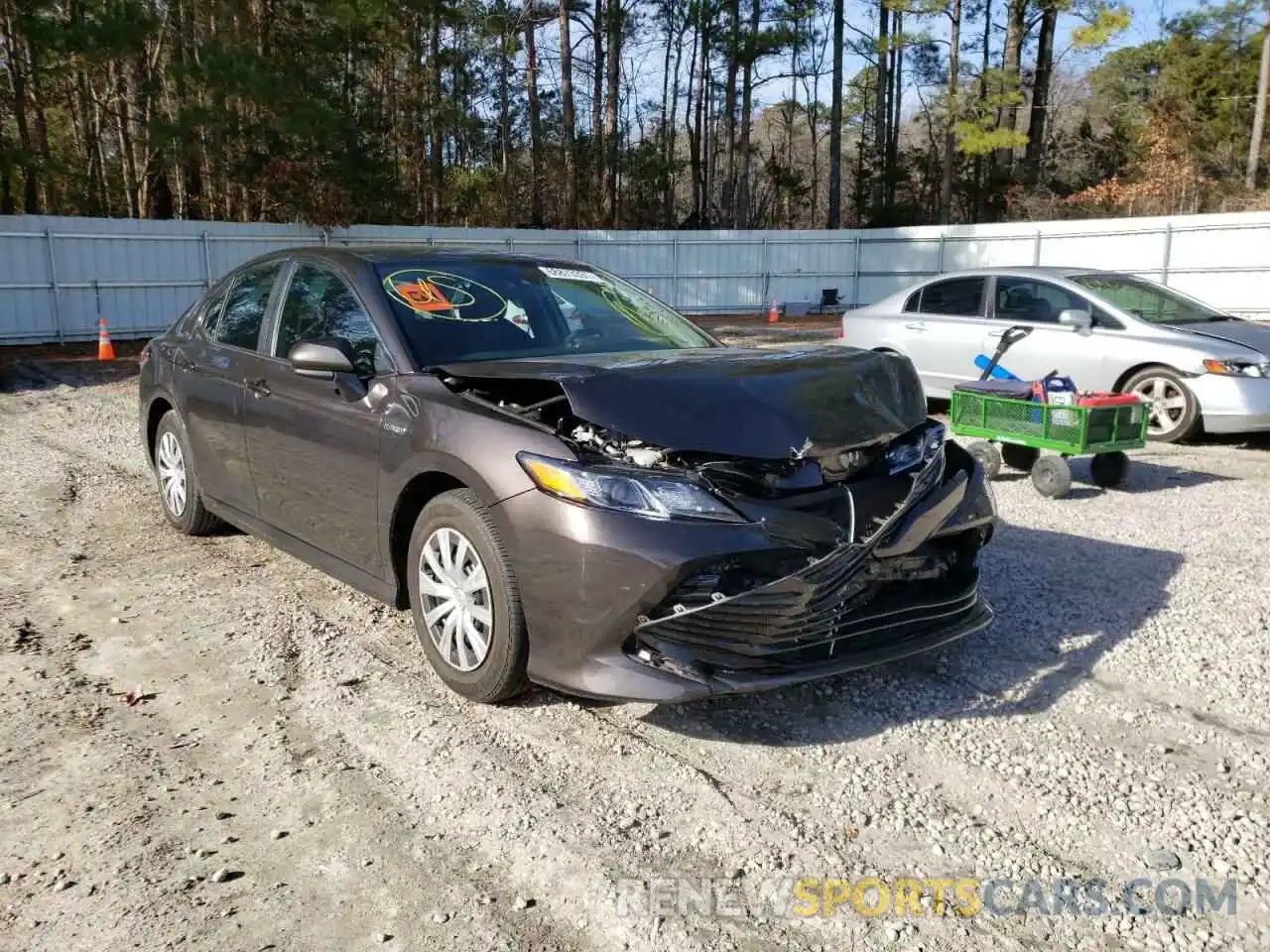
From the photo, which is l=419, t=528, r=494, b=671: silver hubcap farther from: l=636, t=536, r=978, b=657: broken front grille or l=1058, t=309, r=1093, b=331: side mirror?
l=1058, t=309, r=1093, b=331: side mirror

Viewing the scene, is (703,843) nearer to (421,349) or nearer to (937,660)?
(937,660)

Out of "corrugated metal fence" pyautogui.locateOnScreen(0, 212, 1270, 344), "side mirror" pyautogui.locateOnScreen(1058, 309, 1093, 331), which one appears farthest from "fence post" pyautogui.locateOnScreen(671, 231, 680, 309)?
"side mirror" pyautogui.locateOnScreen(1058, 309, 1093, 331)

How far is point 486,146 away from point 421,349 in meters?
42.1

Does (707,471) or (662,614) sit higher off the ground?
(707,471)

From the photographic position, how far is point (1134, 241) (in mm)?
22016

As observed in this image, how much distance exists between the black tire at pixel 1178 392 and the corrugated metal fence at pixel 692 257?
27.2 ft


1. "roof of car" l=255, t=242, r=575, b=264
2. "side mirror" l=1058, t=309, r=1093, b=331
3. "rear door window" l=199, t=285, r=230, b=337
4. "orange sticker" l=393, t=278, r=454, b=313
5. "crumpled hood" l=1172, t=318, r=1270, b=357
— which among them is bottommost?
"crumpled hood" l=1172, t=318, r=1270, b=357

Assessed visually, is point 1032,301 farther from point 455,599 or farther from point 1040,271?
point 455,599

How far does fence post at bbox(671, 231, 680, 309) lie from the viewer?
1068 inches

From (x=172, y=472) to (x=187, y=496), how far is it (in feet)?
1.02

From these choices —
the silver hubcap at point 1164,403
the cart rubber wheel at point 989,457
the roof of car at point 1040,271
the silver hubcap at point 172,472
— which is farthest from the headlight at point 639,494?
the roof of car at point 1040,271

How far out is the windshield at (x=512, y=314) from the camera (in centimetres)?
436

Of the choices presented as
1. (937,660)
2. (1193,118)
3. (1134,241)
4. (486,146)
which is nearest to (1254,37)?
(1193,118)

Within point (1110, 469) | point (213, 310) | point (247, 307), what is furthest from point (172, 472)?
point (1110, 469)
